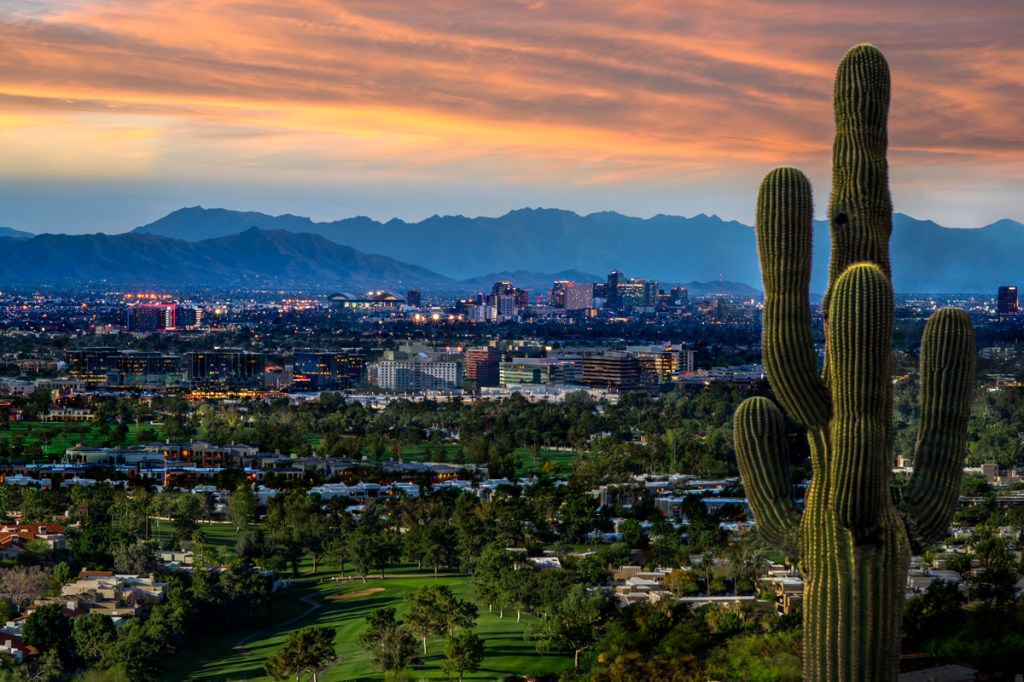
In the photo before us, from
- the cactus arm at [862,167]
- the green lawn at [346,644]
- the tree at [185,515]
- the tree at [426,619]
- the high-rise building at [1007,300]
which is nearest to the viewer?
the cactus arm at [862,167]

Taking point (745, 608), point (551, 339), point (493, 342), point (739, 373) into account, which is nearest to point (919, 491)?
point (745, 608)

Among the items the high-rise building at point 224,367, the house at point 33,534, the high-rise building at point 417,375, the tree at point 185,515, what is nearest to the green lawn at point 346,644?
the tree at point 185,515

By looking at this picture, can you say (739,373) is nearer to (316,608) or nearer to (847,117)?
(316,608)

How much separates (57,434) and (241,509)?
33.4 m

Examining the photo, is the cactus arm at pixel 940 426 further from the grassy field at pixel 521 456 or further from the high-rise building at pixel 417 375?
the high-rise building at pixel 417 375

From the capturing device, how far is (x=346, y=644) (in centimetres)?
3400

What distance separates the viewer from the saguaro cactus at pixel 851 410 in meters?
13.6

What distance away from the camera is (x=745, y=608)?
3319cm

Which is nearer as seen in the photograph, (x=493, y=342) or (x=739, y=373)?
(x=739, y=373)

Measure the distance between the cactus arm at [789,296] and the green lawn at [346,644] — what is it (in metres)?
17.7

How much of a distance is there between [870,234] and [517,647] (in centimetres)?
2048

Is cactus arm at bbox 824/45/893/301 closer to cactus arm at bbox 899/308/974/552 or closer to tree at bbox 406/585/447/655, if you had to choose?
cactus arm at bbox 899/308/974/552

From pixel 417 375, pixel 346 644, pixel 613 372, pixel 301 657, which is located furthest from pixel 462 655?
pixel 417 375

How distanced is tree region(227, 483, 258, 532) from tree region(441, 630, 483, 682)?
1884 centimetres
